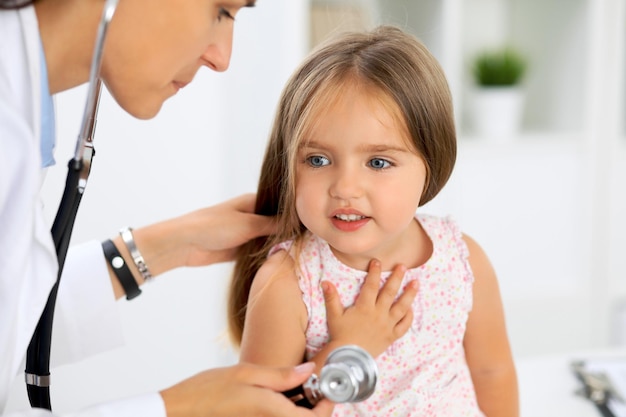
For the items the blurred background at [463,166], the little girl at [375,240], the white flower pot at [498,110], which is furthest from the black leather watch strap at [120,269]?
the white flower pot at [498,110]

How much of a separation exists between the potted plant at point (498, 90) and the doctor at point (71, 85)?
1.97 meters

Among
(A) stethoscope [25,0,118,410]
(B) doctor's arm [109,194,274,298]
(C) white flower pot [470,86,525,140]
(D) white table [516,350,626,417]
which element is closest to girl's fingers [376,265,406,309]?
(B) doctor's arm [109,194,274,298]

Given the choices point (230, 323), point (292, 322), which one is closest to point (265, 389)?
point (292, 322)

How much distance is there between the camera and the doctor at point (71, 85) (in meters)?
0.84

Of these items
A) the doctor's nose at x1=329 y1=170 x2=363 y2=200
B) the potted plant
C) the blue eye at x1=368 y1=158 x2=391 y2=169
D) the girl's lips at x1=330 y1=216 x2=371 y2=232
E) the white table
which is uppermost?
the potted plant

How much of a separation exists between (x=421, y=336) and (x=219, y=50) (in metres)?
0.54

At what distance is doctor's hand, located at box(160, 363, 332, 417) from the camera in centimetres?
89

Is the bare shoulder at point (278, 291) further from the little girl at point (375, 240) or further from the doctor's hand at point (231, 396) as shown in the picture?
Answer: the doctor's hand at point (231, 396)

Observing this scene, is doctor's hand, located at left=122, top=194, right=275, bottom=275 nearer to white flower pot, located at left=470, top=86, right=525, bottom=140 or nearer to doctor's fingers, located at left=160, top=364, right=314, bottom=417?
doctor's fingers, located at left=160, top=364, right=314, bottom=417

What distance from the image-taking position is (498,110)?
110 inches

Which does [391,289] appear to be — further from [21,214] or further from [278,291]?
[21,214]

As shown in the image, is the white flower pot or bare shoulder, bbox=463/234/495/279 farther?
the white flower pot

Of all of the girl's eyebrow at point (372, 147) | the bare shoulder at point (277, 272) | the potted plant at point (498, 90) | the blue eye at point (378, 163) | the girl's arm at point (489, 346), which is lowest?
the girl's arm at point (489, 346)

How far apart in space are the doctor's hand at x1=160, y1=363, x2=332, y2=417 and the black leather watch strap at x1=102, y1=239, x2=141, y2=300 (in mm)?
452
